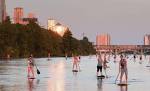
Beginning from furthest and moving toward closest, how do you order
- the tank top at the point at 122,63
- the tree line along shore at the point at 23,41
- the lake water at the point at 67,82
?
the tree line along shore at the point at 23,41 < the tank top at the point at 122,63 < the lake water at the point at 67,82

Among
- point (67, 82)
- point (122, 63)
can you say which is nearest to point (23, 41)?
point (67, 82)

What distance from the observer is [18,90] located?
103 feet

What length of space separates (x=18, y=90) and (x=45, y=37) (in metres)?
150

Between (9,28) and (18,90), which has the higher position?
(9,28)

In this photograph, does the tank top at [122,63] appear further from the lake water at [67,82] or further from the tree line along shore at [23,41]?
the tree line along shore at [23,41]

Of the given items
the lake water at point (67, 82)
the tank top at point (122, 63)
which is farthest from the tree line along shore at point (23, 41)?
the tank top at point (122, 63)

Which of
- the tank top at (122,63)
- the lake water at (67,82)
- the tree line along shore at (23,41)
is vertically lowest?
the lake water at (67,82)

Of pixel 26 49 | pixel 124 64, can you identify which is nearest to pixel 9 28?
pixel 26 49

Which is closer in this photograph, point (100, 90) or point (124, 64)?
point (100, 90)

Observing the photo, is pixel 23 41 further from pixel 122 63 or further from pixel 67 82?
pixel 122 63

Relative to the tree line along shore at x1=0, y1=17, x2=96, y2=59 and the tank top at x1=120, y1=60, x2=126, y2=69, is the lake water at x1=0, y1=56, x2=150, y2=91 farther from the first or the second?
the tree line along shore at x1=0, y1=17, x2=96, y2=59

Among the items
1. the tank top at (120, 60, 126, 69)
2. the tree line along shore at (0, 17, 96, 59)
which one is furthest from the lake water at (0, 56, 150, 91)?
the tree line along shore at (0, 17, 96, 59)

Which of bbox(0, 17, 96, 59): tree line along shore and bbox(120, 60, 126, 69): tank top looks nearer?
bbox(120, 60, 126, 69): tank top

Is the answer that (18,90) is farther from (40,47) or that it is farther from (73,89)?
(40,47)
